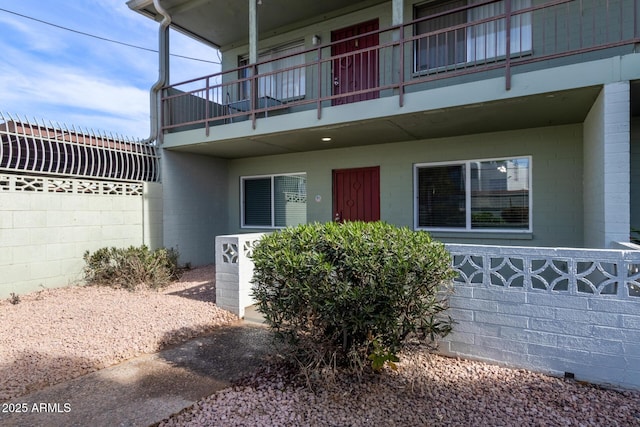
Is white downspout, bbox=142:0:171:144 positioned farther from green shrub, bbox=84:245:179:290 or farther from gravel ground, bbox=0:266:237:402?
gravel ground, bbox=0:266:237:402

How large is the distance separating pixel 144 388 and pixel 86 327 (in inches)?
74.9

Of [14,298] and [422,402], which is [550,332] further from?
[14,298]

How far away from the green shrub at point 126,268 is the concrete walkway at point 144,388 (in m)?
2.85

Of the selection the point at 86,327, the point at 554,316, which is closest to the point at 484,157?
the point at 554,316

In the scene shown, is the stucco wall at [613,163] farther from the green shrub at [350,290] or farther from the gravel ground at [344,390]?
the green shrub at [350,290]

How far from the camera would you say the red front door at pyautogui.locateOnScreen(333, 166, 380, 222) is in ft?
26.5

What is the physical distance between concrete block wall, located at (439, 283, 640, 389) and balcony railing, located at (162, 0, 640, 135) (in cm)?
313

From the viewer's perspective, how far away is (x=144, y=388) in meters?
3.26

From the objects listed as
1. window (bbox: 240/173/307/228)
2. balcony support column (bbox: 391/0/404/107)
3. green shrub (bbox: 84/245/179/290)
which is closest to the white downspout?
window (bbox: 240/173/307/228)

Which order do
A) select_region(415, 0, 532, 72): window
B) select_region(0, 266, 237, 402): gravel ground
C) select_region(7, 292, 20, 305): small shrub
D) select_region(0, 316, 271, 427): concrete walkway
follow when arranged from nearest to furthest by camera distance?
select_region(0, 316, 271, 427): concrete walkway < select_region(0, 266, 237, 402): gravel ground < select_region(7, 292, 20, 305): small shrub < select_region(415, 0, 532, 72): window

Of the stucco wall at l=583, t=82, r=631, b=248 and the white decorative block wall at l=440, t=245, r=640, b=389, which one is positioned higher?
the stucco wall at l=583, t=82, r=631, b=248

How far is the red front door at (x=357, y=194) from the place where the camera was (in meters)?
8.08

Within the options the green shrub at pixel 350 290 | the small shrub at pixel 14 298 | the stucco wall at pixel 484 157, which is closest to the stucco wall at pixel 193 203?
the stucco wall at pixel 484 157

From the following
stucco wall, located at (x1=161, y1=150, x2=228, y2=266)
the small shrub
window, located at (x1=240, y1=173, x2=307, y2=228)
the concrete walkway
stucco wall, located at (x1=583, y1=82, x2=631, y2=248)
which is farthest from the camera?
window, located at (x1=240, y1=173, x2=307, y2=228)
